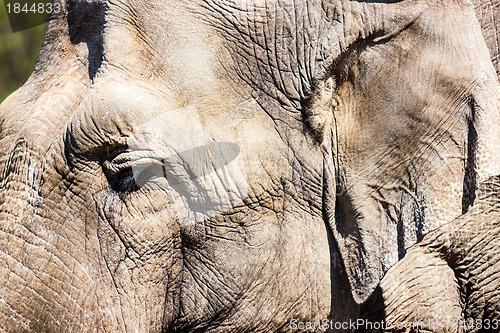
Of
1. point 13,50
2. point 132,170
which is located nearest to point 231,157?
point 132,170

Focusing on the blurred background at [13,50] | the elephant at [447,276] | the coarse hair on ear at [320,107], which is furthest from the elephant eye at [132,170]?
the blurred background at [13,50]

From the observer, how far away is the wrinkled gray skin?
2398mm

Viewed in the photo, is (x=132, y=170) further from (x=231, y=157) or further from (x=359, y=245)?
(x=359, y=245)

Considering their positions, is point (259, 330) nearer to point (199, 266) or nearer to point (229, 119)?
point (199, 266)

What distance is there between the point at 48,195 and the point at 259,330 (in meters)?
A: 0.74

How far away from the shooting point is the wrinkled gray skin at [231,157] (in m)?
2.40

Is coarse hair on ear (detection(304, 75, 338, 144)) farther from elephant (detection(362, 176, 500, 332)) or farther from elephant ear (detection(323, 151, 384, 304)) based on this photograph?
elephant (detection(362, 176, 500, 332))

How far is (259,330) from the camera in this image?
2.68 metres

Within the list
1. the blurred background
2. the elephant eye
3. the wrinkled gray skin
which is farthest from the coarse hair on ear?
the blurred background

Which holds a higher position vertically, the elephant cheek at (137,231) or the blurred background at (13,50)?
the blurred background at (13,50)

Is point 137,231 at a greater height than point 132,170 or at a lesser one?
lesser

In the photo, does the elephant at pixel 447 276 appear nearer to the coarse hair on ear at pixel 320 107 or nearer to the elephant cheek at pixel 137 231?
the coarse hair on ear at pixel 320 107

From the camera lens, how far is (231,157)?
8.29ft

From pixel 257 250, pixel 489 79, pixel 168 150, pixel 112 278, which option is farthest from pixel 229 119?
pixel 489 79
